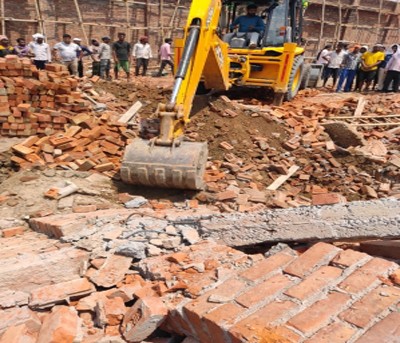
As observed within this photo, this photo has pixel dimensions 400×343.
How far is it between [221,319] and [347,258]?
101cm

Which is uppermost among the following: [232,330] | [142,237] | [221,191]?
[232,330]

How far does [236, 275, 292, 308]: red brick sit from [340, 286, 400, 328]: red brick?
0.38 metres

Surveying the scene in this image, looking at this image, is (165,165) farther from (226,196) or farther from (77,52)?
(77,52)

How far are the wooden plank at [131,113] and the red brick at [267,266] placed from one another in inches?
201

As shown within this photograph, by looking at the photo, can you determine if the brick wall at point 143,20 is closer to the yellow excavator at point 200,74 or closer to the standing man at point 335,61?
the standing man at point 335,61

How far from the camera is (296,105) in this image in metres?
→ 8.66

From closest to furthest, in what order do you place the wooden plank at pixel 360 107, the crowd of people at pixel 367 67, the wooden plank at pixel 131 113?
the wooden plank at pixel 131 113
the wooden plank at pixel 360 107
the crowd of people at pixel 367 67

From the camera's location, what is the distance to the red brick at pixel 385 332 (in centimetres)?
179

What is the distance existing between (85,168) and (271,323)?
13.8 feet

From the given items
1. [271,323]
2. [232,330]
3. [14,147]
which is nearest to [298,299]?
[271,323]

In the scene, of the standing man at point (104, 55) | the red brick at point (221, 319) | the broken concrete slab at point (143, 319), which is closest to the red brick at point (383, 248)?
the red brick at point (221, 319)

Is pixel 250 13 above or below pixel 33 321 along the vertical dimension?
above

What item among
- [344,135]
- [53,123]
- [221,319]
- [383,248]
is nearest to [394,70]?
[344,135]

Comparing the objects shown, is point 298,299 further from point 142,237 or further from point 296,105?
point 296,105
